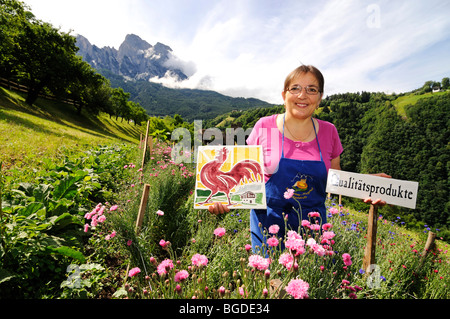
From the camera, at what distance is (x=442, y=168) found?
52656mm

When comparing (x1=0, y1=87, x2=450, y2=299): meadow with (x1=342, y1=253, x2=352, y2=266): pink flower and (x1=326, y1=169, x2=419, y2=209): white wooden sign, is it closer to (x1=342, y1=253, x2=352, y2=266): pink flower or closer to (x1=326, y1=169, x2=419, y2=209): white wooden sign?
(x1=342, y1=253, x2=352, y2=266): pink flower

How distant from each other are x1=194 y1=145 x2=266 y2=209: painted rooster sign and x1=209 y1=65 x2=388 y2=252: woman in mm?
200

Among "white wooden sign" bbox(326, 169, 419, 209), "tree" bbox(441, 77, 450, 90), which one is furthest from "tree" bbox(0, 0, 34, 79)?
"tree" bbox(441, 77, 450, 90)

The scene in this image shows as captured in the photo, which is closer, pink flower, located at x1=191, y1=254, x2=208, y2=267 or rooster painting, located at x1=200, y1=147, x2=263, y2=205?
pink flower, located at x1=191, y1=254, x2=208, y2=267

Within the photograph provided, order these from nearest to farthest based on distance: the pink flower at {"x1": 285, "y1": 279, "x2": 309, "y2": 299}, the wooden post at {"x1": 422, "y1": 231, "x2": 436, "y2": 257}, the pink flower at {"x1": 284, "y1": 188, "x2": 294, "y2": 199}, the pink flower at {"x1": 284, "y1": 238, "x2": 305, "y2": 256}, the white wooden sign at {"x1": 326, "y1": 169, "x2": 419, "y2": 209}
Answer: the pink flower at {"x1": 285, "y1": 279, "x2": 309, "y2": 299} < the pink flower at {"x1": 284, "y1": 238, "x2": 305, "y2": 256} < the white wooden sign at {"x1": 326, "y1": 169, "x2": 419, "y2": 209} < the pink flower at {"x1": 284, "y1": 188, "x2": 294, "y2": 199} < the wooden post at {"x1": 422, "y1": 231, "x2": 436, "y2": 257}

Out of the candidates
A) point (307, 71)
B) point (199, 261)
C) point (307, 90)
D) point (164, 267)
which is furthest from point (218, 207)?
point (307, 71)

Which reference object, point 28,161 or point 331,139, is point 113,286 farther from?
point 28,161

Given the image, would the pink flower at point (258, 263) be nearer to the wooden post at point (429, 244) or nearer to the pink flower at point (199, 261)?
the pink flower at point (199, 261)

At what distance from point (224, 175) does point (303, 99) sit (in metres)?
0.97

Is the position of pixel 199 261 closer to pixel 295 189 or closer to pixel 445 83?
pixel 295 189

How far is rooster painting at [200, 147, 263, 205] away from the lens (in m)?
1.75

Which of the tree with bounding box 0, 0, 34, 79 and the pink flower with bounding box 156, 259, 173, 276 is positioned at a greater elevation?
the tree with bounding box 0, 0, 34, 79

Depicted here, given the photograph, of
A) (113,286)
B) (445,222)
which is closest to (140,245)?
(113,286)
